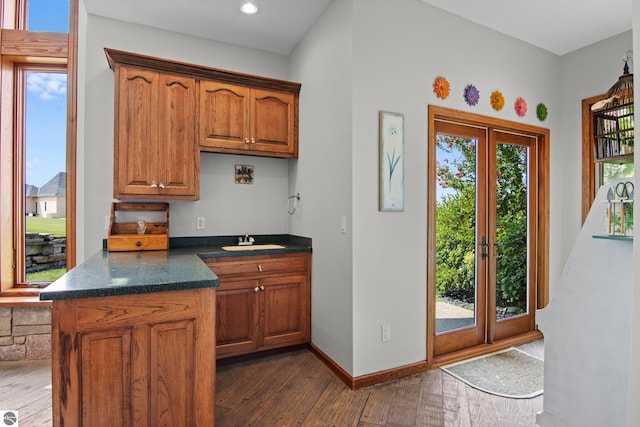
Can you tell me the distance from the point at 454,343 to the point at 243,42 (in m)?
3.40

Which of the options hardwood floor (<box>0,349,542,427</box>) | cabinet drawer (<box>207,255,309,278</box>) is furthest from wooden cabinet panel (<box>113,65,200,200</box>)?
hardwood floor (<box>0,349,542,427</box>)

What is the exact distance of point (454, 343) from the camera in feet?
9.59

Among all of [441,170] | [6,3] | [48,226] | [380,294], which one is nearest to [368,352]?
[380,294]

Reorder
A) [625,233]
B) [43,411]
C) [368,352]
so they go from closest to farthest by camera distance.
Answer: [625,233]
[43,411]
[368,352]

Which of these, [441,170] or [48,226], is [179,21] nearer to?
[48,226]

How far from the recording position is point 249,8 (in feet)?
8.93

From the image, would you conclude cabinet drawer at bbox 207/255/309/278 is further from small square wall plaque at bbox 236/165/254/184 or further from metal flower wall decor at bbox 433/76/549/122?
metal flower wall decor at bbox 433/76/549/122

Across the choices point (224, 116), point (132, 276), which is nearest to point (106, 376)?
point (132, 276)

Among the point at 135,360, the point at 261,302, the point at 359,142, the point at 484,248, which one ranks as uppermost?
the point at 359,142

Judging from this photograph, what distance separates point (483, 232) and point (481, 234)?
3 cm

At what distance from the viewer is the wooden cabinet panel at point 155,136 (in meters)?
2.66

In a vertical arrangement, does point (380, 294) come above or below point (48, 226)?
below

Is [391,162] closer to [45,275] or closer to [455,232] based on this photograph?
[455,232]

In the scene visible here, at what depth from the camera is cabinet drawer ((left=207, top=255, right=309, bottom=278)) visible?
2.77 metres
